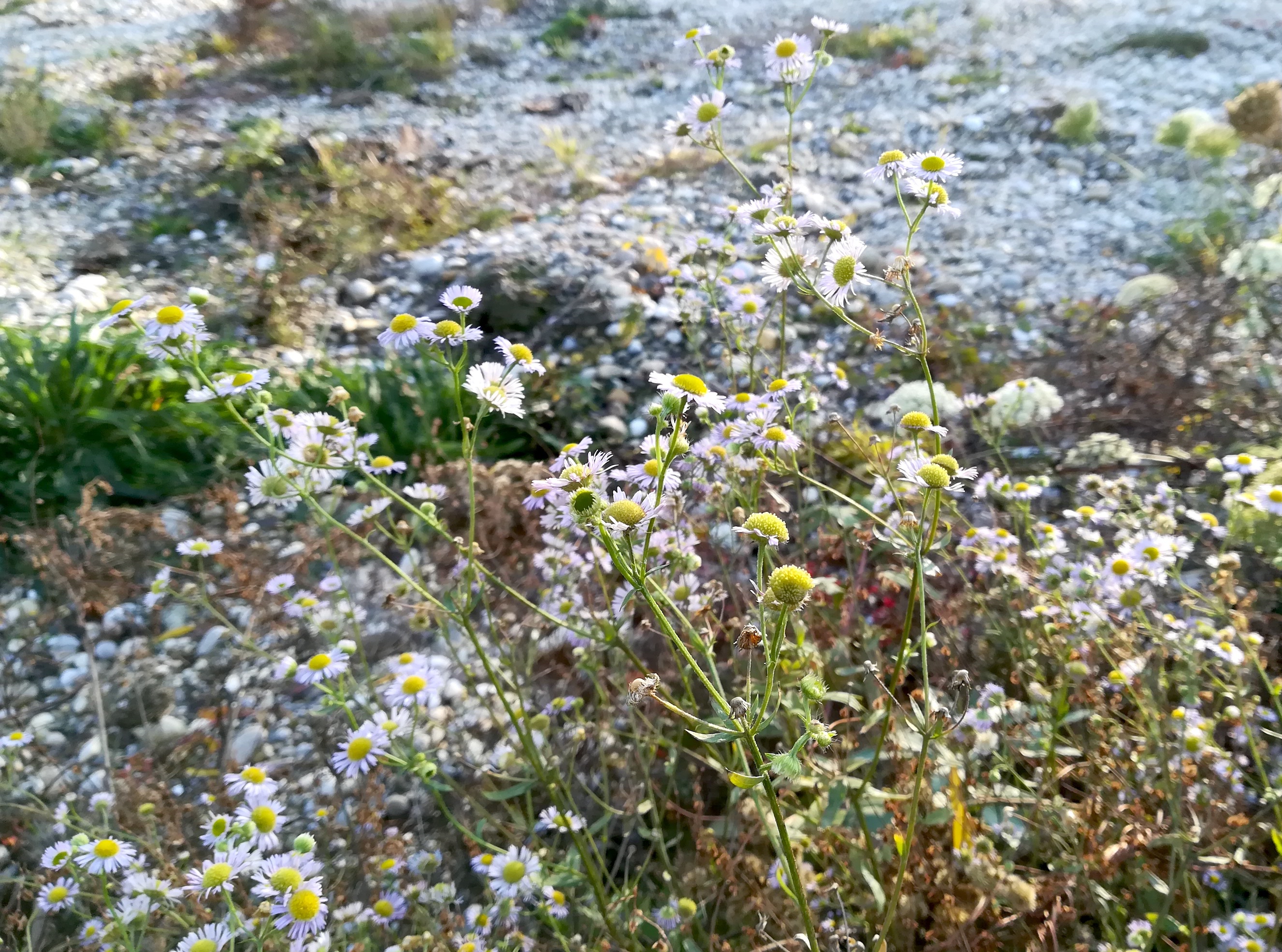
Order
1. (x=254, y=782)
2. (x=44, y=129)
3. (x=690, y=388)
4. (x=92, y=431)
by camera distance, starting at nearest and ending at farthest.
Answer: (x=690, y=388) < (x=254, y=782) < (x=92, y=431) < (x=44, y=129)

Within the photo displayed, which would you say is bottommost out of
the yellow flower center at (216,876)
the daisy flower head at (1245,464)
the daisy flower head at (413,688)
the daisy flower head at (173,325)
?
the daisy flower head at (413,688)

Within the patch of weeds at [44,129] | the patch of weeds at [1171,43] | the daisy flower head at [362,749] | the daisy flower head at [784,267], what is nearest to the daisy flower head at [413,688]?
the daisy flower head at [362,749]

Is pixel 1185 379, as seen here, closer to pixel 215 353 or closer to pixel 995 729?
pixel 995 729

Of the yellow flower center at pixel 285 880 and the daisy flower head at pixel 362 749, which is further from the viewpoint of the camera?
the daisy flower head at pixel 362 749

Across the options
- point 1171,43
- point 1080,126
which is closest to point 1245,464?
point 1080,126

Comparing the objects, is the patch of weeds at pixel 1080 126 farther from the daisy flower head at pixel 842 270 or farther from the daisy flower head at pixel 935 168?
the daisy flower head at pixel 842 270

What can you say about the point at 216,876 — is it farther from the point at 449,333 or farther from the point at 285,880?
the point at 449,333

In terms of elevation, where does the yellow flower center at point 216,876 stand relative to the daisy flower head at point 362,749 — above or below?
above
